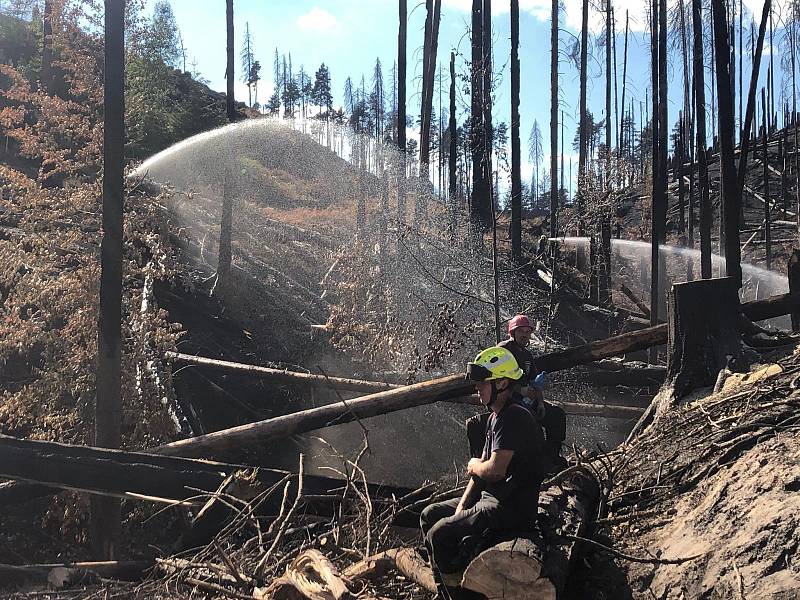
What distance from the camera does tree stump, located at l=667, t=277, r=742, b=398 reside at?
6.27m

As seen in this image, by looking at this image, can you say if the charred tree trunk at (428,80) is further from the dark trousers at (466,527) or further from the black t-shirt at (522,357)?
the dark trousers at (466,527)

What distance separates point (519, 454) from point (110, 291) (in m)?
5.15

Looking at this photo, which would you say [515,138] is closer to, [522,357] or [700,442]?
[522,357]

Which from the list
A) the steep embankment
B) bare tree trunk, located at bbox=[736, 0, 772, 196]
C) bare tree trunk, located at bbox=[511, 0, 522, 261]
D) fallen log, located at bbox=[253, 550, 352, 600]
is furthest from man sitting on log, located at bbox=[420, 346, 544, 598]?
bare tree trunk, located at bbox=[511, 0, 522, 261]

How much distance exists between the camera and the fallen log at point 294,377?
352 inches

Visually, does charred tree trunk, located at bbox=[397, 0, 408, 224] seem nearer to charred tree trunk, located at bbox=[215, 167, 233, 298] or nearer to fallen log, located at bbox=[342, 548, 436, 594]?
charred tree trunk, located at bbox=[215, 167, 233, 298]

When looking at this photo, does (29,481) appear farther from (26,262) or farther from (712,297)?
(712,297)

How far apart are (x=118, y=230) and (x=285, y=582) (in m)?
4.66

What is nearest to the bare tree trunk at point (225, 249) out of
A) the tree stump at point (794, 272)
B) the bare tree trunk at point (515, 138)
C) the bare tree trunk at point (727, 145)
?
the bare tree trunk at point (515, 138)

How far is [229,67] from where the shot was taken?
1722cm

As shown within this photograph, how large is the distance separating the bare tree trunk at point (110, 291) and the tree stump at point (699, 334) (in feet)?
18.8

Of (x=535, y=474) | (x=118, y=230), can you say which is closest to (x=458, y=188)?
(x=118, y=230)

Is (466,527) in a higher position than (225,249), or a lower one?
lower

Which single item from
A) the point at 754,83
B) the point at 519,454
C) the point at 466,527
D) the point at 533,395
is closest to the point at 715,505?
the point at 519,454
